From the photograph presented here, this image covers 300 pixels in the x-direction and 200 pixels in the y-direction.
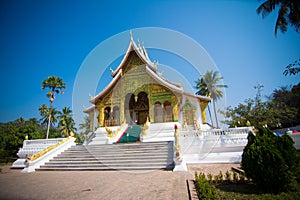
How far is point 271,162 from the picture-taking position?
11.7 ft

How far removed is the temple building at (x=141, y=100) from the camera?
15.1 meters

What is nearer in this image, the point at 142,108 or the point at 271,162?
the point at 271,162

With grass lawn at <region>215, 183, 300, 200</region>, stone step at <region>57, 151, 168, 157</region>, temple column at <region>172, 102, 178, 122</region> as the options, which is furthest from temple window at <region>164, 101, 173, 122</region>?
grass lawn at <region>215, 183, 300, 200</region>

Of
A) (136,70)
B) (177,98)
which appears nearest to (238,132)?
(177,98)

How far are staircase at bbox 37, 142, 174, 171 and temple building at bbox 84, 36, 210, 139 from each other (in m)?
5.02

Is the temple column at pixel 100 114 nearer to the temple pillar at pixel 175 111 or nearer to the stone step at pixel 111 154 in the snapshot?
the stone step at pixel 111 154

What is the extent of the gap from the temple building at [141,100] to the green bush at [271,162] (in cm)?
1038

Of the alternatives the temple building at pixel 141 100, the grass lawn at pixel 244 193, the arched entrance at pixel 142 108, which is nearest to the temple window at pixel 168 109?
the temple building at pixel 141 100

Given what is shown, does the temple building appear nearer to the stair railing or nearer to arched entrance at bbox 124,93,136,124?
arched entrance at bbox 124,93,136,124

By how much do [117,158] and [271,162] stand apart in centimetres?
699

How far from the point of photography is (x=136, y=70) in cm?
1686

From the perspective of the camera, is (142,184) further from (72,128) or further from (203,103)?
(72,128)

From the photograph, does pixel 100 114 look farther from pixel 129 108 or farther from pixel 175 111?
pixel 175 111

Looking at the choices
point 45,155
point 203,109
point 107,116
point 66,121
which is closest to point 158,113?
point 203,109
